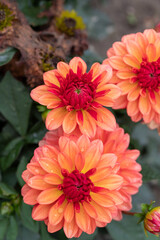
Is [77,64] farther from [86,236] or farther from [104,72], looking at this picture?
[86,236]

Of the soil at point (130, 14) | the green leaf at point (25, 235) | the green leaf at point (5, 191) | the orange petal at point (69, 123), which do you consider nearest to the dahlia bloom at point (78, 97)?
the orange petal at point (69, 123)

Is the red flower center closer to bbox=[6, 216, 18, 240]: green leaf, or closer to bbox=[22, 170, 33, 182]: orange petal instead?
bbox=[22, 170, 33, 182]: orange petal

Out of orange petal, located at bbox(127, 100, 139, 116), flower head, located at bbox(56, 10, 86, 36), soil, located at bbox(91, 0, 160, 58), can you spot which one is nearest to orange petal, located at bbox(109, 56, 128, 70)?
orange petal, located at bbox(127, 100, 139, 116)

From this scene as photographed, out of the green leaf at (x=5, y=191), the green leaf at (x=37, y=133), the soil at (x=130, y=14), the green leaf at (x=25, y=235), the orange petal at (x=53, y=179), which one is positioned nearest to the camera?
the orange petal at (x=53, y=179)

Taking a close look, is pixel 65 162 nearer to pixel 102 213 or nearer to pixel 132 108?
pixel 102 213

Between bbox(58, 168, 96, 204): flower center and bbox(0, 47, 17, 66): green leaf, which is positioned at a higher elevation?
bbox(0, 47, 17, 66): green leaf

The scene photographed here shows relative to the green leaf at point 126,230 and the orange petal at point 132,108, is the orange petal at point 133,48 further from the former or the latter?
the green leaf at point 126,230
